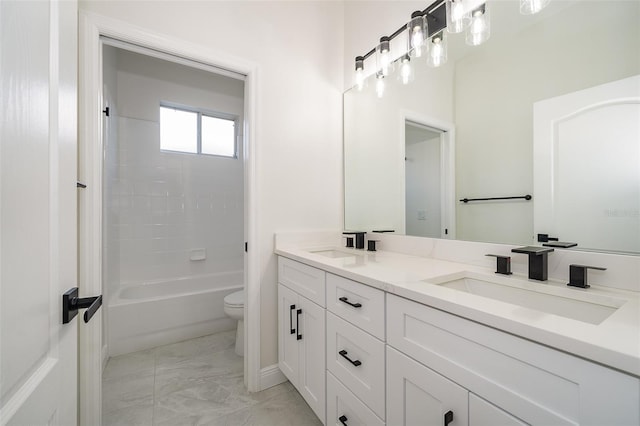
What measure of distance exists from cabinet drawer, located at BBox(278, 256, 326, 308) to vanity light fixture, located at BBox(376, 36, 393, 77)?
4.48 feet

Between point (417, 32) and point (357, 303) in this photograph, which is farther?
point (417, 32)

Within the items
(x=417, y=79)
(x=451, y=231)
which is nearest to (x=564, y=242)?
(x=451, y=231)

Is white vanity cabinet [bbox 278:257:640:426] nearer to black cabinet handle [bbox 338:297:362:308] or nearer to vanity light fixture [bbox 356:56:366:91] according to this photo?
black cabinet handle [bbox 338:297:362:308]

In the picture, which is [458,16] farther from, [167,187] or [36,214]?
[167,187]

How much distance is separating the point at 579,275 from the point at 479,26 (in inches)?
44.9

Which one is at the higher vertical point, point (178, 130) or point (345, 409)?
point (178, 130)

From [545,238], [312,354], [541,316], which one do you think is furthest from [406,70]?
[312,354]

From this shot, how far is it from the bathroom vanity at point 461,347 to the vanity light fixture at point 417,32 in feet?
3.96

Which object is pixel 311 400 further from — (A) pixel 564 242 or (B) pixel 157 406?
(A) pixel 564 242

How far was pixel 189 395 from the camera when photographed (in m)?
1.56

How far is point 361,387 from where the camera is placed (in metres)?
0.97

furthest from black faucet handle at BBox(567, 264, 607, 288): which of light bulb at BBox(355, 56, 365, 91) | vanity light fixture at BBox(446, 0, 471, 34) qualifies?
light bulb at BBox(355, 56, 365, 91)

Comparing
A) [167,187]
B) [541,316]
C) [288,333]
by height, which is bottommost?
[288,333]

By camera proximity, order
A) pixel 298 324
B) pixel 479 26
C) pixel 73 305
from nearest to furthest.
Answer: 1. pixel 73 305
2. pixel 479 26
3. pixel 298 324
